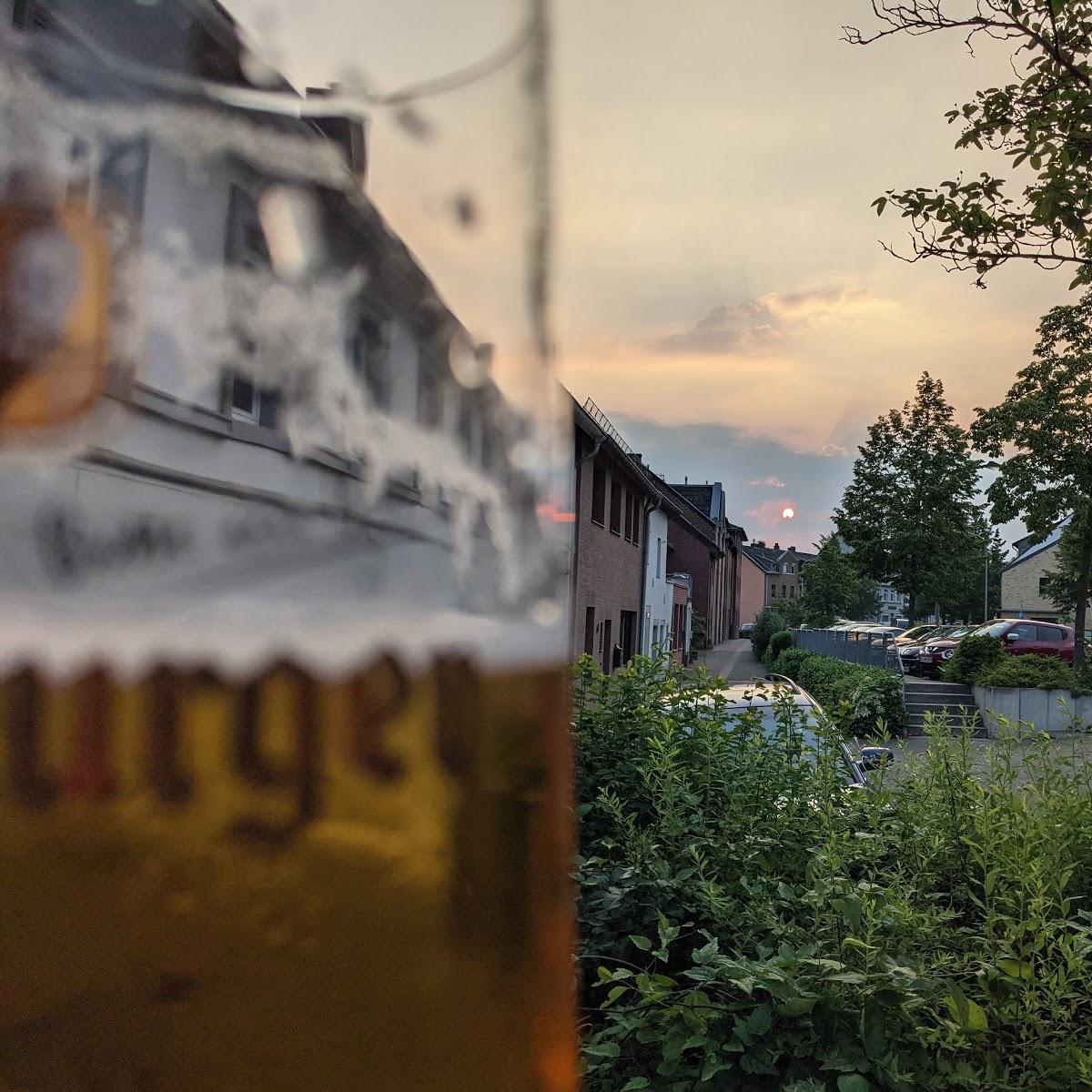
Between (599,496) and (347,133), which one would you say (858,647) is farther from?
(347,133)

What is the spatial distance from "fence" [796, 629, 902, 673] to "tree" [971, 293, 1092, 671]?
11.2 feet

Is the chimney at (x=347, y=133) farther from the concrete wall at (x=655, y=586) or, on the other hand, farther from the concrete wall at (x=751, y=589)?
the concrete wall at (x=751, y=589)

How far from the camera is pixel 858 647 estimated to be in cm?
1958

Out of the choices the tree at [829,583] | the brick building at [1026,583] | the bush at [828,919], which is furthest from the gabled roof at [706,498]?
the bush at [828,919]

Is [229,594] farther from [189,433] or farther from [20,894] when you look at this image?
[20,894]

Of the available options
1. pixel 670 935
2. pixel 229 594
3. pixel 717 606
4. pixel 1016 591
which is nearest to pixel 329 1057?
pixel 229 594

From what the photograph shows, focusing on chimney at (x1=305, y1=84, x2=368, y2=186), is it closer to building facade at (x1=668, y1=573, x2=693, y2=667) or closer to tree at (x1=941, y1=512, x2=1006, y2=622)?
building facade at (x1=668, y1=573, x2=693, y2=667)

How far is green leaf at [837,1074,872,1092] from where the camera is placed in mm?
1490

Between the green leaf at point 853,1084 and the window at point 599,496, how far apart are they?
9.96 metres

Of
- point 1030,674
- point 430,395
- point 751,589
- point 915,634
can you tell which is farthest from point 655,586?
point 751,589

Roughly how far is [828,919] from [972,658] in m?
17.4

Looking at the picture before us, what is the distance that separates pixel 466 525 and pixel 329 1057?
551mm

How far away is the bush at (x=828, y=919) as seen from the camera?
1.59 m

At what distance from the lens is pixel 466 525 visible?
3.15ft
